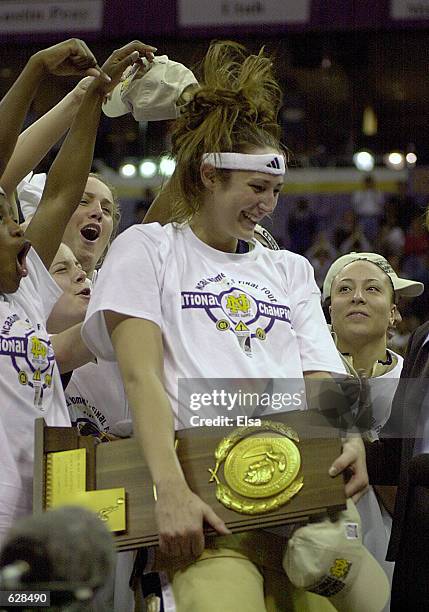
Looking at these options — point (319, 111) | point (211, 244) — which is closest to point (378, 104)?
point (319, 111)

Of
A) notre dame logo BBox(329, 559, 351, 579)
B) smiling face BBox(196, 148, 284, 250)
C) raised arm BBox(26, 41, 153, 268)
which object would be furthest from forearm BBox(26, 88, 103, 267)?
notre dame logo BBox(329, 559, 351, 579)

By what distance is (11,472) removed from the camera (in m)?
2.12

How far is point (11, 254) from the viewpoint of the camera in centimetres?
225

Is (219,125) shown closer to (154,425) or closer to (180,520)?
(154,425)

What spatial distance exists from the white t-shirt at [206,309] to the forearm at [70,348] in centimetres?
28

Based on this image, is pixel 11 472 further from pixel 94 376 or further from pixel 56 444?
pixel 94 376

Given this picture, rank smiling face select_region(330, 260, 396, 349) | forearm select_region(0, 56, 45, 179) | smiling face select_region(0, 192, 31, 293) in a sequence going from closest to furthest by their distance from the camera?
smiling face select_region(0, 192, 31, 293) < forearm select_region(0, 56, 45, 179) < smiling face select_region(330, 260, 396, 349)

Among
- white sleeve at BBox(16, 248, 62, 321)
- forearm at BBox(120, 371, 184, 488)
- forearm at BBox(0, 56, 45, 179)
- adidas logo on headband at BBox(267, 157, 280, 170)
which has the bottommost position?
forearm at BBox(120, 371, 184, 488)

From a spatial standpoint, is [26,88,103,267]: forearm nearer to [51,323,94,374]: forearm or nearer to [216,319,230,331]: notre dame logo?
[51,323,94,374]: forearm

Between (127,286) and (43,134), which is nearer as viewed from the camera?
(127,286)

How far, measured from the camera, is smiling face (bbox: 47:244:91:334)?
2688mm

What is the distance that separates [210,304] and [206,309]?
13 mm

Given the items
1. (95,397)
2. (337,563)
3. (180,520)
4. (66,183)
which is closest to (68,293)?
(95,397)

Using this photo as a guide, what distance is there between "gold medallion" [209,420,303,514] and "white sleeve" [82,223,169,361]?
0.28 m
